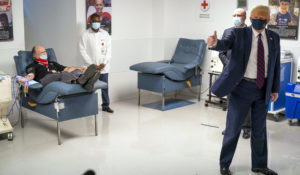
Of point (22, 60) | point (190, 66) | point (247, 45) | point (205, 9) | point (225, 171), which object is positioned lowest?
point (225, 171)

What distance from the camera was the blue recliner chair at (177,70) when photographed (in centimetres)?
568

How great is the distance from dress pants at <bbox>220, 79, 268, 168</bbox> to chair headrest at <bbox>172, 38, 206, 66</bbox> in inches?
113

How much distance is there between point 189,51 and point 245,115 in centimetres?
318

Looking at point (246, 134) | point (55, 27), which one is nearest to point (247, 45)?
point (246, 134)

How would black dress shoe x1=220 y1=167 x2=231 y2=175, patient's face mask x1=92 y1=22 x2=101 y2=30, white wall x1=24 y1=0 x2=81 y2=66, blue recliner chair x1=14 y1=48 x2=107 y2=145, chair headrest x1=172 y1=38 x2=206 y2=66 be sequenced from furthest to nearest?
chair headrest x1=172 y1=38 x2=206 y2=66, white wall x1=24 y1=0 x2=81 y2=66, patient's face mask x1=92 y1=22 x2=101 y2=30, blue recliner chair x1=14 y1=48 x2=107 y2=145, black dress shoe x1=220 y1=167 x2=231 y2=175

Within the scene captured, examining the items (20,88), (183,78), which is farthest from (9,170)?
(183,78)

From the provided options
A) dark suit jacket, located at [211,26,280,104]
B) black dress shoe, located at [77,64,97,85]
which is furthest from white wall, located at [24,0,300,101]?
dark suit jacket, located at [211,26,280,104]

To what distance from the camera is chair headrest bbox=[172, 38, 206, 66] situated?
20.4ft

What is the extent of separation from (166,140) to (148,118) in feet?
3.14

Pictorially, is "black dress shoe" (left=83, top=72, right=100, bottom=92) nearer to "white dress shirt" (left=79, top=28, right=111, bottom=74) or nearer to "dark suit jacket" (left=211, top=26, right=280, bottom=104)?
"white dress shirt" (left=79, top=28, right=111, bottom=74)

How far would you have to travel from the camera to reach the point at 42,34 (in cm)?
629

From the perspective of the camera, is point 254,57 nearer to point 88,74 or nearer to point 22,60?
point 88,74

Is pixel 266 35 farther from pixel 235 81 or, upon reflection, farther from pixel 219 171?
pixel 219 171

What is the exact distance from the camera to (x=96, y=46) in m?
5.31
